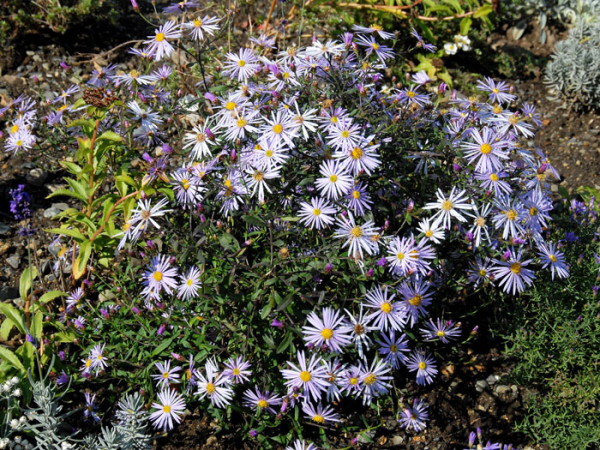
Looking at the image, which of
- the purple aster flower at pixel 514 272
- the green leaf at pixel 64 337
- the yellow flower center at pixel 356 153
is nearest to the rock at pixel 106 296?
the green leaf at pixel 64 337

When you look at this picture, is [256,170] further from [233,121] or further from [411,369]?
[411,369]

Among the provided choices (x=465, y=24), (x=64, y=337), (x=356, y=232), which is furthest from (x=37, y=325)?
(x=465, y=24)

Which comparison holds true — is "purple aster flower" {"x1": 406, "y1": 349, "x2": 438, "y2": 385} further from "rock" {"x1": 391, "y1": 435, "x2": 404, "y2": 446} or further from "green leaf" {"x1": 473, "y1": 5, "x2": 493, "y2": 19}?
"green leaf" {"x1": 473, "y1": 5, "x2": 493, "y2": 19}

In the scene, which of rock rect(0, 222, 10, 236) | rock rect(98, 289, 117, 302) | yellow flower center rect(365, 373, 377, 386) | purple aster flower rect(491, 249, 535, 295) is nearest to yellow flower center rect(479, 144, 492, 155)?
purple aster flower rect(491, 249, 535, 295)

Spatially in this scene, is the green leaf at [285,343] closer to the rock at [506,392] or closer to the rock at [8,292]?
the rock at [506,392]

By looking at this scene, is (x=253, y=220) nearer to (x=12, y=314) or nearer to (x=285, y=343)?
(x=285, y=343)

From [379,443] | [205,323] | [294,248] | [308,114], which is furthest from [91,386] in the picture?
[308,114]
